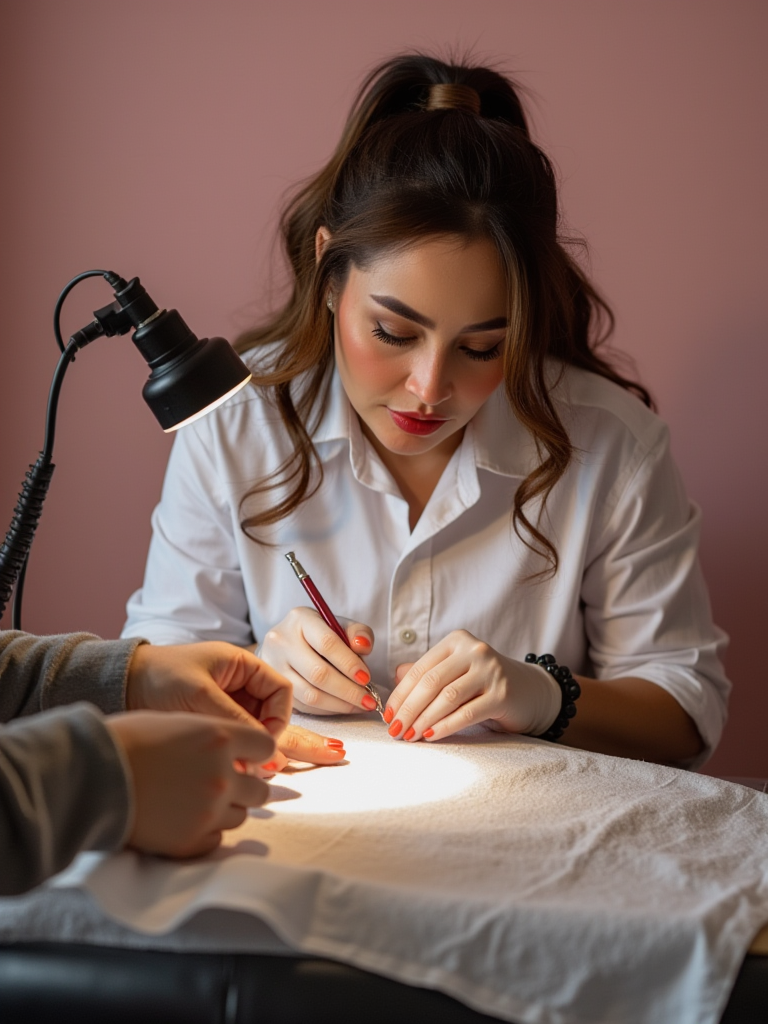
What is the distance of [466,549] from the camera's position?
1.60m

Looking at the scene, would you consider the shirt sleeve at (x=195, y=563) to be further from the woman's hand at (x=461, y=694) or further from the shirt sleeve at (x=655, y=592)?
the shirt sleeve at (x=655, y=592)

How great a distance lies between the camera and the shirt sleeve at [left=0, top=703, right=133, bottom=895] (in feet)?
2.23

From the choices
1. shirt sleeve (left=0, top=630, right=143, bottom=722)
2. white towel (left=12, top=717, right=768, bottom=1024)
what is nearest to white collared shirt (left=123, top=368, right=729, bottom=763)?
shirt sleeve (left=0, top=630, right=143, bottom=722)

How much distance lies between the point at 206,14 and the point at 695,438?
119 cm

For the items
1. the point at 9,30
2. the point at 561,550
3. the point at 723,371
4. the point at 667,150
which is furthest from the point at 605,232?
the point at 9,30

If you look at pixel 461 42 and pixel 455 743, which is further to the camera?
pixel 461 42

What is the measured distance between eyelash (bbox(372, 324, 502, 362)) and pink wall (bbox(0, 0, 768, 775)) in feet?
2.22

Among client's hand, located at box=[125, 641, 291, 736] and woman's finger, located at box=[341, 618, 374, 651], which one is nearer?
client's hand, located at box=[125, 641, 291, 736]

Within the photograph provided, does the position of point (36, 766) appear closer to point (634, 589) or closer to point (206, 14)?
point (634, 589)

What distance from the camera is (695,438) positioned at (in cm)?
202

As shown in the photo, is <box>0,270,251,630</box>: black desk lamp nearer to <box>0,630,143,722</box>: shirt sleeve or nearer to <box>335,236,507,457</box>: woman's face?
<box>0,630,143,722</box>: shirt sleeve

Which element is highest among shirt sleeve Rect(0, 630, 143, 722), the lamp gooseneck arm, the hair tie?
the hair tie

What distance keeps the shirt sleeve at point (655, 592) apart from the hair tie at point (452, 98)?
565 millimetres

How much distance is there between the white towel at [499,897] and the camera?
2.26ft
